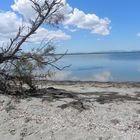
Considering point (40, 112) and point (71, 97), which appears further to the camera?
point (71, 97)

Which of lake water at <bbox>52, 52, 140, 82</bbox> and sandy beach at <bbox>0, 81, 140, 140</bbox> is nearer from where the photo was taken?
sandy beach at <bbox>0, 81, 140, 140</bbox>

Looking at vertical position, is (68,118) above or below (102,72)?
above

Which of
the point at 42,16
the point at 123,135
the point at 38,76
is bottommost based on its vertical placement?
the point at 123,135

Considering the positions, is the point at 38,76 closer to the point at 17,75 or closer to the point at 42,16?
the point at 17,75

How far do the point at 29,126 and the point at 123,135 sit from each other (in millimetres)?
2819

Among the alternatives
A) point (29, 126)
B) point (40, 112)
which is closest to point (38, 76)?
point (40, 112)

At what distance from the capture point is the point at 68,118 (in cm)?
1229

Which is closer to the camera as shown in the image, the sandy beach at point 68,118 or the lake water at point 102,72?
the sandy beach at point 68,118

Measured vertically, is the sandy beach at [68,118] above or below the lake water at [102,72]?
above

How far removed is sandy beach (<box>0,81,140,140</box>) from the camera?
438 inches

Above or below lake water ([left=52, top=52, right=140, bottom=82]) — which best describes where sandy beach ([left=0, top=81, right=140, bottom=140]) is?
above

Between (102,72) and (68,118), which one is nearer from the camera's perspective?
(68,118)

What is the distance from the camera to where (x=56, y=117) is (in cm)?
1245

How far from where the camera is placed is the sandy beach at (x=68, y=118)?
36.5ft
